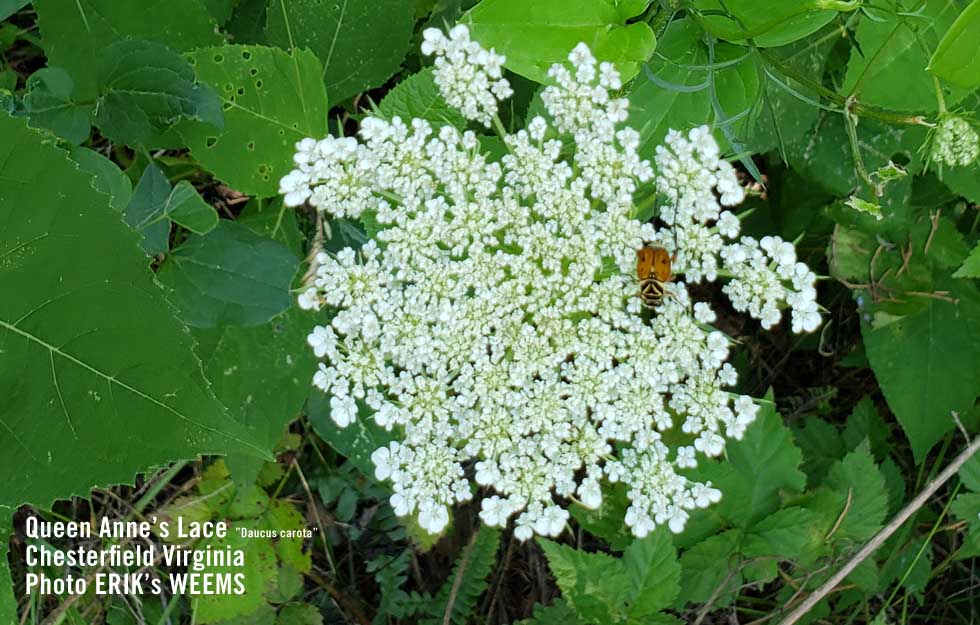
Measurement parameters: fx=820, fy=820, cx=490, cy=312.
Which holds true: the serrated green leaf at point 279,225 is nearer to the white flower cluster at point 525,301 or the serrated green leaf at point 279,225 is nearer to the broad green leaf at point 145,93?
the broad green leaf at point 145,93

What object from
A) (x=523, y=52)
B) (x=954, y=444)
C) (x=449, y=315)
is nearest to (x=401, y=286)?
(x=449, y=315)

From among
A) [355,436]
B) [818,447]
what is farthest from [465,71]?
[818,447]

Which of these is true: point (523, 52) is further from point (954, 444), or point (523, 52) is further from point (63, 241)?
point (954, 444)

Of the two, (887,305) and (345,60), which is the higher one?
(345,60)

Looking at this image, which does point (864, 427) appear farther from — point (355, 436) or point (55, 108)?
point (55, 108)

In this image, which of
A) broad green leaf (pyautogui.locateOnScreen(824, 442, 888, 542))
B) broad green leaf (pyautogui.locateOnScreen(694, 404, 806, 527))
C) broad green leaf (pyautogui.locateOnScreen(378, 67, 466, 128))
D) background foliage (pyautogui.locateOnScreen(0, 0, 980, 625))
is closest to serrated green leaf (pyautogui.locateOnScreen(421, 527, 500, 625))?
background foliage (pyautogui.locateOnScreen(0, 0, 980, 625))

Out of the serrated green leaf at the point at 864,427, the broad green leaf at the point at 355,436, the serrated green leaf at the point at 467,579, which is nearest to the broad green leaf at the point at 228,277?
the broad green leaf at the point at 355,436

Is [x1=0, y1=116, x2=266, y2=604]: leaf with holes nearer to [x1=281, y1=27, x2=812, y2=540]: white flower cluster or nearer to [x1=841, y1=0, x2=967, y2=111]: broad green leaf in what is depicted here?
[x1=281, y1=27, x2=812, y2=540]: white flower cluster

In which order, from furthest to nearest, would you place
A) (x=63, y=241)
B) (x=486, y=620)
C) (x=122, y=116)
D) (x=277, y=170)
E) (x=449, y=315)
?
(x=486, y=620) → (x=277, y=170) → (x=122, y=116) → (x=449, y=315) → (x=63, y=241)
